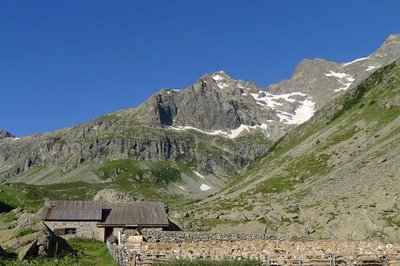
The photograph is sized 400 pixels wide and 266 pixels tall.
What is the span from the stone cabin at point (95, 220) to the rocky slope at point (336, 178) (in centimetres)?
1158

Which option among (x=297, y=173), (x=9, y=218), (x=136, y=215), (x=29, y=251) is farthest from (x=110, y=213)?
(x=297, y=173)

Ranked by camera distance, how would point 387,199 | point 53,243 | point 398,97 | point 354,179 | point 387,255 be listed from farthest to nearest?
A: point 398,97 < point 354,179 < point 387,199 < point 53,243 < point 387,255

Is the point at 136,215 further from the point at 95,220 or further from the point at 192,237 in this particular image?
the point at 192,237

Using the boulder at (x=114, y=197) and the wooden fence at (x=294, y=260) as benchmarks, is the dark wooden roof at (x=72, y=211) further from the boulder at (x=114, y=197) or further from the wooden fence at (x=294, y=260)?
the wooden fence at (x=294, y=260)

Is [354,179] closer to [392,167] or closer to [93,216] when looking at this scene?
[392,167]

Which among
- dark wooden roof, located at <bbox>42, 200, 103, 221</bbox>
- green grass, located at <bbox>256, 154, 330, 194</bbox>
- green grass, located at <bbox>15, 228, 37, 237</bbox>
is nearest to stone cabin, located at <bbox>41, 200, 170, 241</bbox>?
dark wooden roof, located at <bbox>42, 200, 103, 221</bbox>

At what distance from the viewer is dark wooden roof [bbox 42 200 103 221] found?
71500 mm

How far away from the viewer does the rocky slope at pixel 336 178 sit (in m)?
61.9

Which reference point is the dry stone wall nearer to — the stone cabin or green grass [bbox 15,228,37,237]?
green grass [bbox 15,228,37,237]

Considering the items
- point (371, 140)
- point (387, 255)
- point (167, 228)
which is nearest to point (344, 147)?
point (371, 140)

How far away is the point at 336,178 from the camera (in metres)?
95.5

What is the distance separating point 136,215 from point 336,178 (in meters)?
43.7

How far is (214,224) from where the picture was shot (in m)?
81.7

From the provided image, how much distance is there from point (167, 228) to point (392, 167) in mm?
39257
